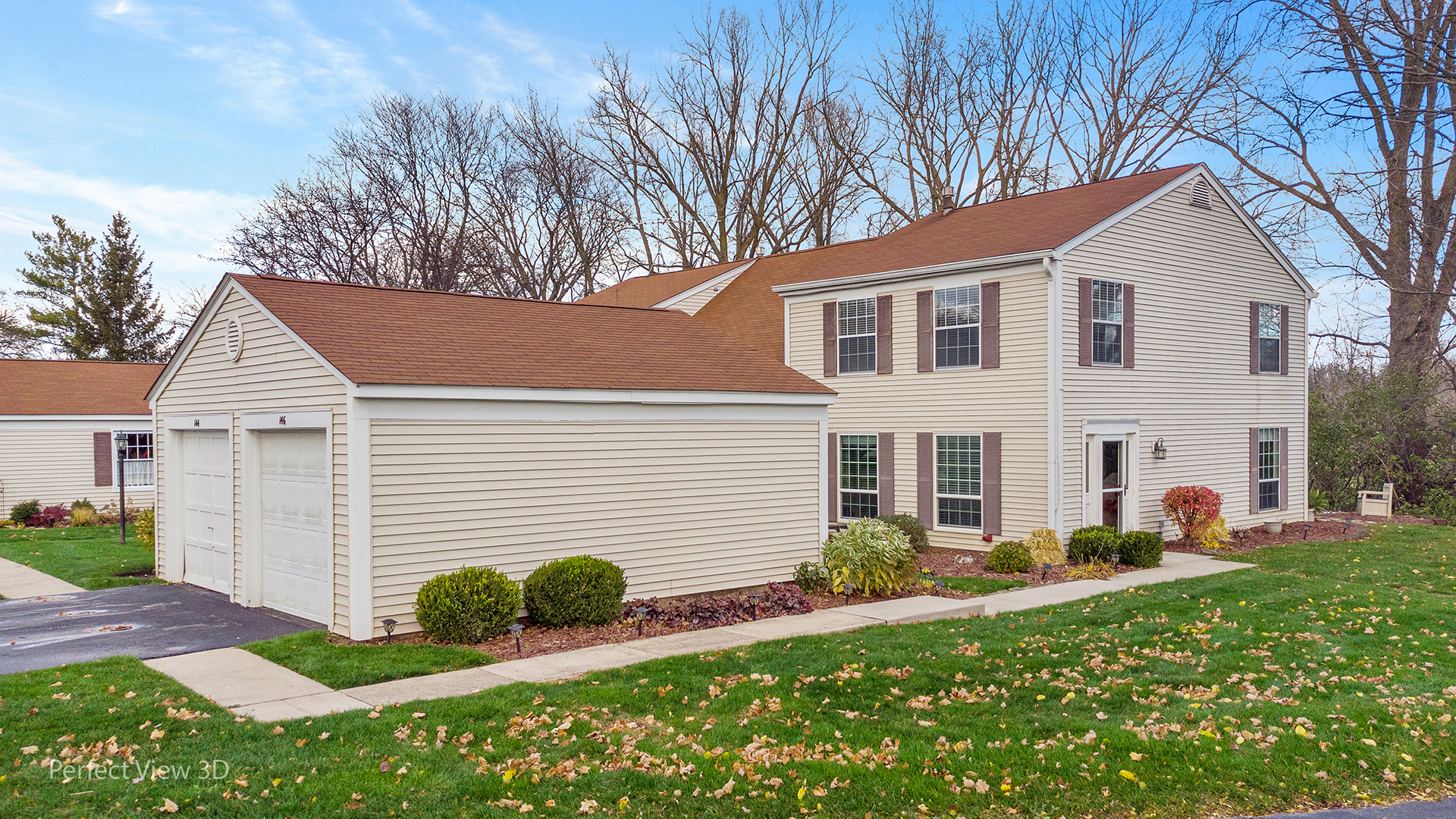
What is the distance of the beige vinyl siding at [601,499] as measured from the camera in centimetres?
1063

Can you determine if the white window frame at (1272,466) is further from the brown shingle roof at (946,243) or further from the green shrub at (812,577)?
the green shrub at (812,577)

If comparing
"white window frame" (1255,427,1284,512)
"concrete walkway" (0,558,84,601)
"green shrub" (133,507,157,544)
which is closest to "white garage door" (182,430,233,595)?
"concrete walkway" (0,558,84,601)

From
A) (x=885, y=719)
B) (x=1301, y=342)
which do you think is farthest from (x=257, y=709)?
(x=1301, y=342)

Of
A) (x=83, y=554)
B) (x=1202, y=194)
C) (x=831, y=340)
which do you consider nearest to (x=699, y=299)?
(x=831, y=340)

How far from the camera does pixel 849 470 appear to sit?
19.7 m

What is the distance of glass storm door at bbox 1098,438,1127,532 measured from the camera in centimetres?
1764

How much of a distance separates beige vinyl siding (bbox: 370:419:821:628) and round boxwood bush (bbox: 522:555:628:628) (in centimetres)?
62

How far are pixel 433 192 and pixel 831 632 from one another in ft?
111

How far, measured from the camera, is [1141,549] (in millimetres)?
15586

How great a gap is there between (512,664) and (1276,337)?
60.6 feet

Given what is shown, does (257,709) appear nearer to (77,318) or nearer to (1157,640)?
(1157,640)

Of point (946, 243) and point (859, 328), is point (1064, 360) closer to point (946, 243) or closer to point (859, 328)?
point (946, 243)

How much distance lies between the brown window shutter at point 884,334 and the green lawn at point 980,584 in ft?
17.3

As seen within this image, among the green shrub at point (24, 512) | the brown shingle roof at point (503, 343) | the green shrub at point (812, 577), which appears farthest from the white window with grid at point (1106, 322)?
the green shrub at point (24, 512)
